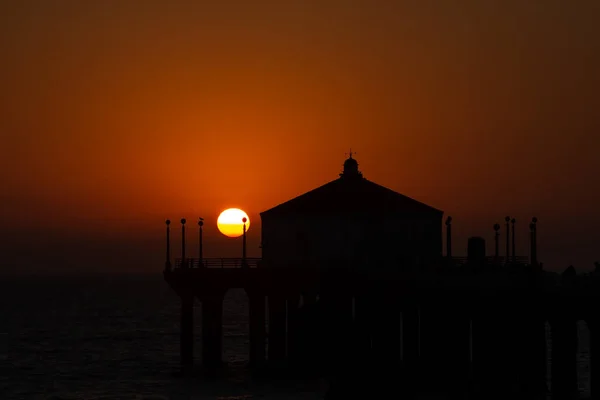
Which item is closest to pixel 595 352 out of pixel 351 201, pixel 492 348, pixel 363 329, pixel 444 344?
pixel 492 348

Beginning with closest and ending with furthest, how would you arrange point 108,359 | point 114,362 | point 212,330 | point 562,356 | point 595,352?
point 595,352
point 562,356
point 212,330
point 114,362
point 108,359

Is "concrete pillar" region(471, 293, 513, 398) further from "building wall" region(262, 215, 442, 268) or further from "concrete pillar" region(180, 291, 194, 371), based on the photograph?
"concrete pillar" region(180, 291, 194, 371)

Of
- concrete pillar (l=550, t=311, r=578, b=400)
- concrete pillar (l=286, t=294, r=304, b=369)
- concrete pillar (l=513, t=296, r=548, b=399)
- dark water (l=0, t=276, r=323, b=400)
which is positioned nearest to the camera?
concrete pillar (l=513, t=296, r=548, b=399)

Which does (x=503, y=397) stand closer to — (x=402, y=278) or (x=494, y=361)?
(x=494, y=361)

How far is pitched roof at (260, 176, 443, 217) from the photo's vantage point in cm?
7288

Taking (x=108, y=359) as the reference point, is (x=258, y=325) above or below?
above

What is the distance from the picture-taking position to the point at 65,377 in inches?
3187

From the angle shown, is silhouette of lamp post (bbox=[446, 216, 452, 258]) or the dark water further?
the dark water

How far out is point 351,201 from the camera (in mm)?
73312

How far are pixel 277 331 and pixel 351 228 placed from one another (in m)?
7.81

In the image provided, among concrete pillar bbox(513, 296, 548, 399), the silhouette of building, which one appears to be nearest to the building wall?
the silhouette of building

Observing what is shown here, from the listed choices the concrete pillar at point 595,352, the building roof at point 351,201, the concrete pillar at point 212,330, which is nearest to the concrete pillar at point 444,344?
the concrete pillar at point 595,352

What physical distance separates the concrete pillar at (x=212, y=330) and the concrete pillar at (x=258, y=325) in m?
1.94

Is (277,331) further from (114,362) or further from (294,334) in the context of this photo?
(114,362)
